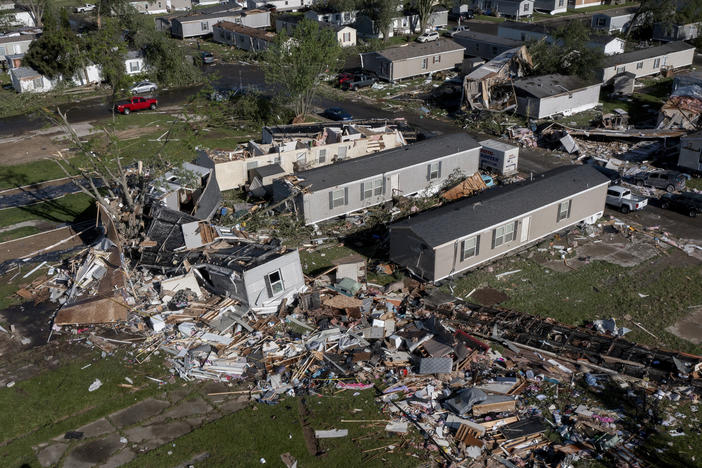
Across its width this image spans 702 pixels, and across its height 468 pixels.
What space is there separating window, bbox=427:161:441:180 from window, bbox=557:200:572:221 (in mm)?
8017

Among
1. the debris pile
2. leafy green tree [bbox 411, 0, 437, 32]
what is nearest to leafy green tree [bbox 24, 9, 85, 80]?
the debris pile

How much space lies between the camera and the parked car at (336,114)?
48.8m

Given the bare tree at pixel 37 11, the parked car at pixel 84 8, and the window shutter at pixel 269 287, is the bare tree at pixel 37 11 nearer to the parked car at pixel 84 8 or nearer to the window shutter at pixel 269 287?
the parked car at pixel 84 8

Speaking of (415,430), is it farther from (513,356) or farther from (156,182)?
(156,182)

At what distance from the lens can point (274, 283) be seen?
81.1 ft

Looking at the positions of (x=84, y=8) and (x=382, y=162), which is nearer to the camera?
(x=382, y=162)

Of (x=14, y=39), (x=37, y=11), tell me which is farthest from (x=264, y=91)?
(x=37, y=11)

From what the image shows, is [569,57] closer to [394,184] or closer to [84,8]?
[394,184]

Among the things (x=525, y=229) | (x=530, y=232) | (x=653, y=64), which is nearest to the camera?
(x=525, y=229)

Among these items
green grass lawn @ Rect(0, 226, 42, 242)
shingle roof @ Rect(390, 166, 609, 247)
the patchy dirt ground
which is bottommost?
the patchy dirt ground

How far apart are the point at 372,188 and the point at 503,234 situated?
828 centimetres

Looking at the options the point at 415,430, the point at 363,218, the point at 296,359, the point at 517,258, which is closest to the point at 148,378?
the point at 296,359

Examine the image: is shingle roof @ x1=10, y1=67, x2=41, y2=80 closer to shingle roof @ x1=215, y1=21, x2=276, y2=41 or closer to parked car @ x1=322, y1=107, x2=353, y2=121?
shingle roof @ x1=215, y1=21, x2=276, y2=41

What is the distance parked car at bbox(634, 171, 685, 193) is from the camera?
117ft
